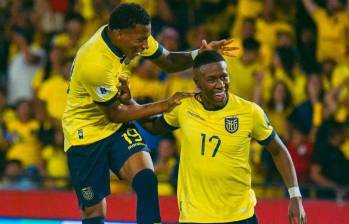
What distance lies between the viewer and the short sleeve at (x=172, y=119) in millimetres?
7504

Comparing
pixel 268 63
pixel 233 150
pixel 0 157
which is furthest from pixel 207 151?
pixel 0 157

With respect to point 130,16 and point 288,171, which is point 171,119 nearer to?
point 130,16

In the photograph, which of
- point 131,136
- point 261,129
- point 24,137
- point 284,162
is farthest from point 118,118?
point 24,137

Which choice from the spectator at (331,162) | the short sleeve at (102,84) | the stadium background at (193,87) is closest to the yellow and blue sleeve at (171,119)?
the short sleeve at (102,84)

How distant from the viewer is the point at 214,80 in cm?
722

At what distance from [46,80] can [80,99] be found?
196 inches

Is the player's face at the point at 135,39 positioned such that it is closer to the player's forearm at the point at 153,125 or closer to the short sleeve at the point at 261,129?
the player's forearm at the point at 153,125

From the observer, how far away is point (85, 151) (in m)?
7.96

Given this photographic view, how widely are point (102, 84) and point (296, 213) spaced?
5.12ft

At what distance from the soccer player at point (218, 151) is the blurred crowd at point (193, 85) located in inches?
112

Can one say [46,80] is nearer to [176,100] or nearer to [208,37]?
[208,37]

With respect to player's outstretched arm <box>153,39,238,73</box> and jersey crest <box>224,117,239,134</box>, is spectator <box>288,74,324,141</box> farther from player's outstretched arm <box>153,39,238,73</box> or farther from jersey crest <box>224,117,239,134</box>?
jersey crest <box>224,117,239,134</box>

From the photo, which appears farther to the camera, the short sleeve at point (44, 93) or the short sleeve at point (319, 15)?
the short sleeve at point (44, 93)

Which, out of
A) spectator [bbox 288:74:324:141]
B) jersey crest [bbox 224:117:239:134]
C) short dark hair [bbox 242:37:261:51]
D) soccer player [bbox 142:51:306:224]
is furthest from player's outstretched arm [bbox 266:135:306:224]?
short dark hair [bbox 242:37:261:51]
